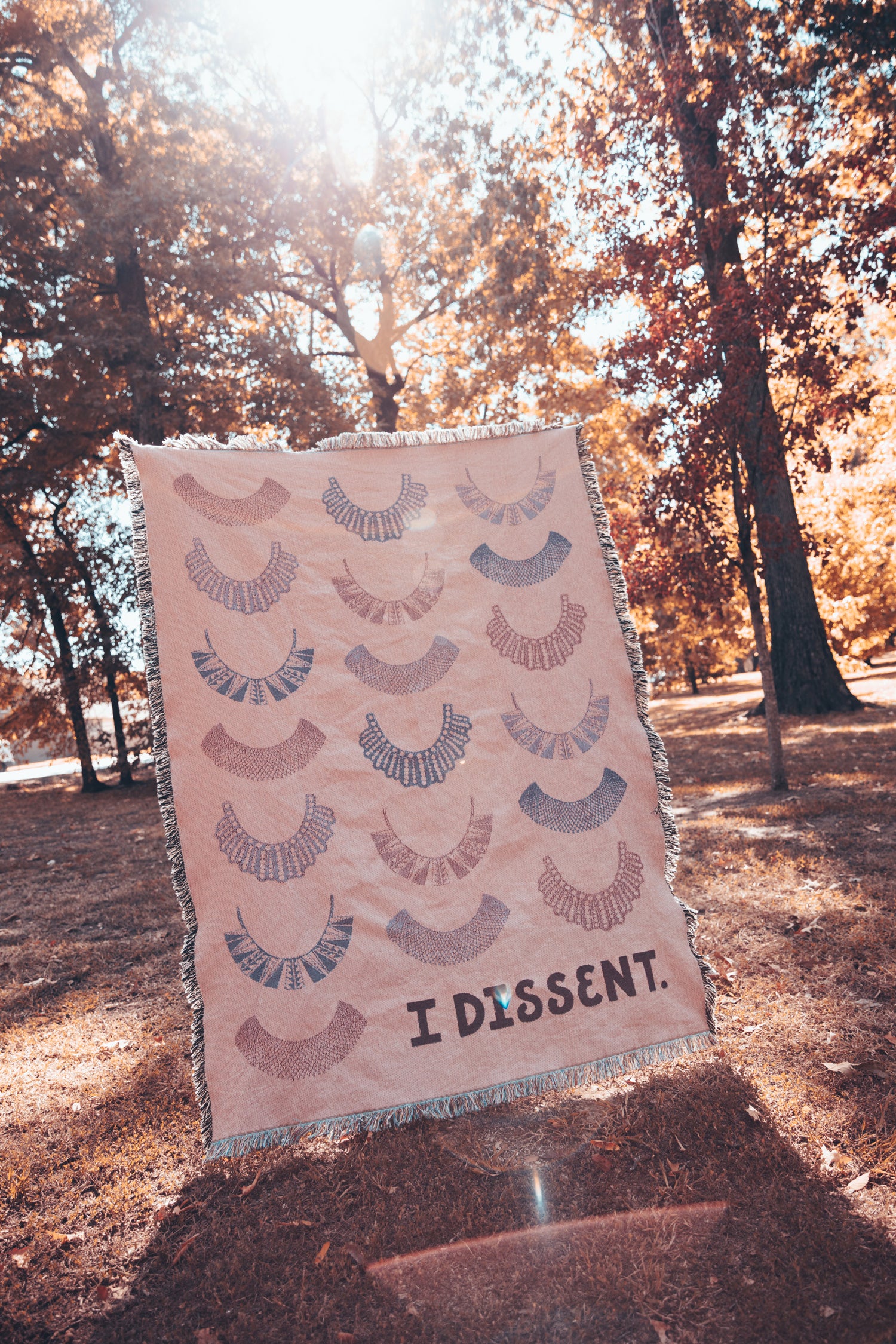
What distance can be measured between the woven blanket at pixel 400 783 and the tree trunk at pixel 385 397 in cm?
1402

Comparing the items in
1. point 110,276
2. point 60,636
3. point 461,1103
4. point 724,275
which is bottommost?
point 461,1103

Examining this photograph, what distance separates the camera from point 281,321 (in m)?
17.2

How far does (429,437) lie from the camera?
3121 mm

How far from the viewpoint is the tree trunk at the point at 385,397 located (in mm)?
16750

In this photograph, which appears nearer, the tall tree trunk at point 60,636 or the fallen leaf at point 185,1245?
the fallen leaf at point 185,1245

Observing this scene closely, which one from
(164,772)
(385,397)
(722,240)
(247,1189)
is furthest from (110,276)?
(247,1189)

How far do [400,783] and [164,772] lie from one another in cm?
80

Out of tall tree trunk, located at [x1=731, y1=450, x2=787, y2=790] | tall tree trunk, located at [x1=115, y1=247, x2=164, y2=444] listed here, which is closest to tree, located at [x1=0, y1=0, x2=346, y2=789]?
tall tree trunk, located at [x1=115, y1=247, x2=164, y2=444]

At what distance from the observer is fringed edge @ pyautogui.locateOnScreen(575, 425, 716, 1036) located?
2.78 meters

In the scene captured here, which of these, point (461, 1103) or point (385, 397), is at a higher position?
point (385, 397)

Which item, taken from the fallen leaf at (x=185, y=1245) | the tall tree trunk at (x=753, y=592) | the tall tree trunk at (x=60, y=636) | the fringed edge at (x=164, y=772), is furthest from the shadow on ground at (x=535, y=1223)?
the tall tree trunk at (x=60, y=636)

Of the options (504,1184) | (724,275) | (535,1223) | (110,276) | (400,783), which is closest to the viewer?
(535,1223)

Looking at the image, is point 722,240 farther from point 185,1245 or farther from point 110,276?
point 110,276

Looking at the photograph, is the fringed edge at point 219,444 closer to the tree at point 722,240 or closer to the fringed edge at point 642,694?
the fringed edge at point 642,694
